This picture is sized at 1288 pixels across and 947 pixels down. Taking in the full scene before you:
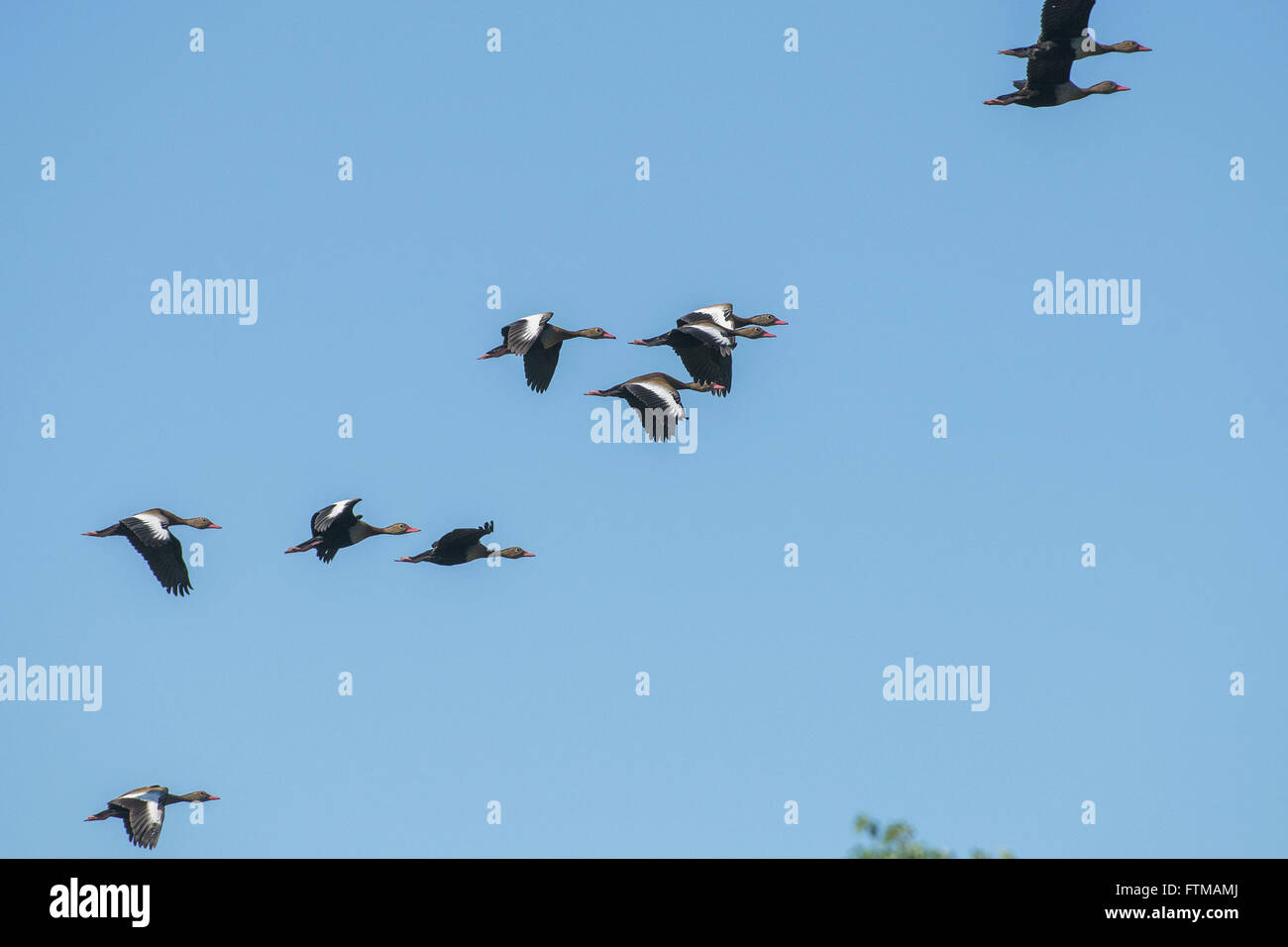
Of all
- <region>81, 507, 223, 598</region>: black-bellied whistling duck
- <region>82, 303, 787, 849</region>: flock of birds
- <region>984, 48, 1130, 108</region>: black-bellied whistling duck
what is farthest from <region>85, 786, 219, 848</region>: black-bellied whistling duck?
<region>984, 48, 1130, 108</region>: black-bellied whistling duck

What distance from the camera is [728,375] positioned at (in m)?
36.8

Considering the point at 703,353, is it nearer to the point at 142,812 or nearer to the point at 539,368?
the point at 539,368

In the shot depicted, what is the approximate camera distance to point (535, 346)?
3678 cm

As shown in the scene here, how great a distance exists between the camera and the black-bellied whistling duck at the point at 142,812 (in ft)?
116

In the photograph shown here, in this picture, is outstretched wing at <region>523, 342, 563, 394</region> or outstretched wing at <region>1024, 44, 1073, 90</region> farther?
outstretched wing at <region>523, 342, 563, 394</region>

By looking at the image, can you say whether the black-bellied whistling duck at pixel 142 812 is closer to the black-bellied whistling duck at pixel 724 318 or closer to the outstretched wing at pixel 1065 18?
the black-bellied whistling duck at pixel 724 318

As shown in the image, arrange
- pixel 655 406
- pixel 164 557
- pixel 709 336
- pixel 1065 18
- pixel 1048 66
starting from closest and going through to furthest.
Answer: pixel 655 406
pixel 1065 18
pixel 1048 66
pixel 709 336
pixel 164 557

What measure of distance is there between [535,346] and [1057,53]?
10517mm

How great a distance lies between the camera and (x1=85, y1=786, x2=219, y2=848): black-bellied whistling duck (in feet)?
116

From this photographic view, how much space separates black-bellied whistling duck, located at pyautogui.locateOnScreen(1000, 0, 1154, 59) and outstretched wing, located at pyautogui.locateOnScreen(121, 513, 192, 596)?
672 inches

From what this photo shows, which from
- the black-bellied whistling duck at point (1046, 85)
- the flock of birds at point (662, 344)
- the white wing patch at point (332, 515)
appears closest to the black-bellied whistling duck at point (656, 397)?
the flock of birds at point (662, 344)

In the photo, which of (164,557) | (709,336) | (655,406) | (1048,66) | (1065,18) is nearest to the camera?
(655,406)

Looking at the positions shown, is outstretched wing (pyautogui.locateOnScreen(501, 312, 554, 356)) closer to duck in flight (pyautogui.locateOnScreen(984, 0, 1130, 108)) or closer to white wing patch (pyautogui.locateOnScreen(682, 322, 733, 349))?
white wing patch (pyautogui.locateOnScreen(682, 322, 733, 349))

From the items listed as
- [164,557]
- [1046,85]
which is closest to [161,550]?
[164,557]
